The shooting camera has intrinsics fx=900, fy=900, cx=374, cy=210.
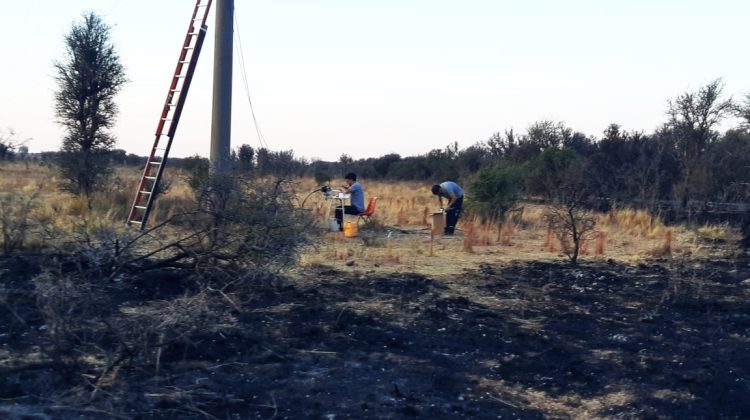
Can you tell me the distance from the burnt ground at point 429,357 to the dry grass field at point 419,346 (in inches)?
0.8

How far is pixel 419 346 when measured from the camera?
→ 7.60 meters

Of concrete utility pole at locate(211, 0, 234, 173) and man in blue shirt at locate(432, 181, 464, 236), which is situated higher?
concrete utility pole at locate(211, 0, 234, 173)

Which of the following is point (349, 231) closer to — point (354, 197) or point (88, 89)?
point (354, 197)

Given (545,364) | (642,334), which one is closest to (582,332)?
(642,334)

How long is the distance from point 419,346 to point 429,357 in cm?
32

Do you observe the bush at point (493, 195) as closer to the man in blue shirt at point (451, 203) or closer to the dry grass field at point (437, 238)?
the dry grass field at point (437, 238)

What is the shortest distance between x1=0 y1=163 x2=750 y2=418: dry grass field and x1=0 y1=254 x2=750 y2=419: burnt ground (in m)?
0.02

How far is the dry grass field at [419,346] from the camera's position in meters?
6.04

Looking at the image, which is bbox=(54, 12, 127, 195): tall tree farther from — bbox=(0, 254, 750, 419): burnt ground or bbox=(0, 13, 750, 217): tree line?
bbox=(0, 254, 750, 419): burnt ground

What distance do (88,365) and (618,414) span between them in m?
3.70

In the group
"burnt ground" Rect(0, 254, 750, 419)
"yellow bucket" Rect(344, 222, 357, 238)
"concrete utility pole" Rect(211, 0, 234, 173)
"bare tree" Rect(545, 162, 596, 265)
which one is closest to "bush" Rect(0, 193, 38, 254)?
"burnt ground" Rect(0, 254, 750, 419)

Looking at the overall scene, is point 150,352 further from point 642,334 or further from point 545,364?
point 642,334

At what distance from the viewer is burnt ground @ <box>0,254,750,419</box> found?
237 inches

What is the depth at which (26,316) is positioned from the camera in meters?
7.92
